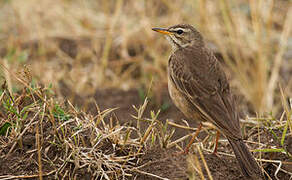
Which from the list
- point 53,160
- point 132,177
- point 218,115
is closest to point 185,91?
point 218,115

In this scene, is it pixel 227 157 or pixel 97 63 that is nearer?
pixel 227 157

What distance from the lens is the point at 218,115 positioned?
3.85 m

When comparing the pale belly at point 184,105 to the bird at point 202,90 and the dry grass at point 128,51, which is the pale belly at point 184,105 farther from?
the dry grass at point 128,51

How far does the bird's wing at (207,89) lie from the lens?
12.5 ft

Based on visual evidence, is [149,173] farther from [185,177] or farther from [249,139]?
[249,139]

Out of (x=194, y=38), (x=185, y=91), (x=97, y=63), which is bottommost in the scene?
(x=97, y=63)

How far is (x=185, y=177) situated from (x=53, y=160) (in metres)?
0.97

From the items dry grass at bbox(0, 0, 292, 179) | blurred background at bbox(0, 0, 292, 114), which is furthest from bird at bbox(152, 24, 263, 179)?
blurred background at bbox(0, 0, 292, 114)

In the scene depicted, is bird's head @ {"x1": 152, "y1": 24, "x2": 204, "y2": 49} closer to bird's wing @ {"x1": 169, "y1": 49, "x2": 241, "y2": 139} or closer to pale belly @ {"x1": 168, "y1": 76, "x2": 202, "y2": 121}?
bird's wing @ {"x1": 169, "y1": 49, "x2": 241, "y2": 139}

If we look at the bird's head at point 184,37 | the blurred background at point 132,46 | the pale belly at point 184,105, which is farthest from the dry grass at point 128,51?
the bird's head at point 184,37

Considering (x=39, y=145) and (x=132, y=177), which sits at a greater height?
(x=39, y=145)

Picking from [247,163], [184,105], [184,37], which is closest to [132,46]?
[184,37]

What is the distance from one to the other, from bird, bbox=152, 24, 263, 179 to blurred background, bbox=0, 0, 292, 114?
1.33 metres

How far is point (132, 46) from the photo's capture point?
26.0 ft
